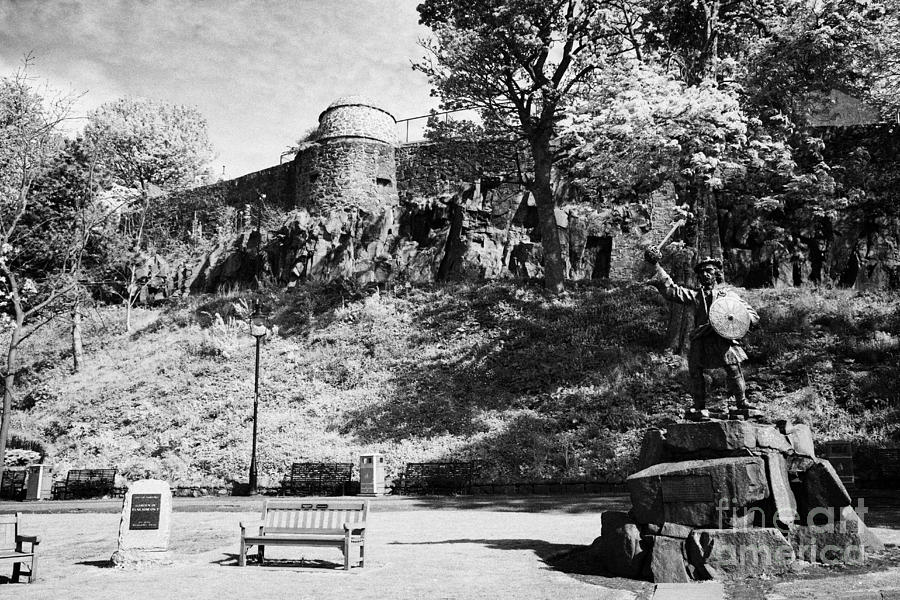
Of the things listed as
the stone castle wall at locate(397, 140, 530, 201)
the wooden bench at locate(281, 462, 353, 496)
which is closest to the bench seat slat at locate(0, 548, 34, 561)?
the wooden bench at locate(281, 462, 353, 496)

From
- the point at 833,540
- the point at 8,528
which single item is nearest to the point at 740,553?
the point at 833,540

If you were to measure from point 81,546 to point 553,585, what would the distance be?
7.43 metres

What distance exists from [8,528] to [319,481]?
31.0 feet

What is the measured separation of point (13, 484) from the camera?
21.3m

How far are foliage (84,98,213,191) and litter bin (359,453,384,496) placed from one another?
35.9 meters

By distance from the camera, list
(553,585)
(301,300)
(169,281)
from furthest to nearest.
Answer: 1. (169,281)
2. (301,300)
3. (553,585)

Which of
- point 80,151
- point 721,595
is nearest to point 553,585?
point 721,595

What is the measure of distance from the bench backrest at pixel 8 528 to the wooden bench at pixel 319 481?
916 centimetres

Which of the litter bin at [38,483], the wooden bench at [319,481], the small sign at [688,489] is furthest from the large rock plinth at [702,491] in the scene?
the litter bin at [38,483]

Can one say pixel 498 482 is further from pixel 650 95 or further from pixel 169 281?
pixel 169 281

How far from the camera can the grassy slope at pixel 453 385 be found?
18.8 m

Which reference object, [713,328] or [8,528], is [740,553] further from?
[8,528]

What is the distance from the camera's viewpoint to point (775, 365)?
66.6ft

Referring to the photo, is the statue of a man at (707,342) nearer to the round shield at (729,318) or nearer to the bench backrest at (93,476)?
the round shield at (729,318)
